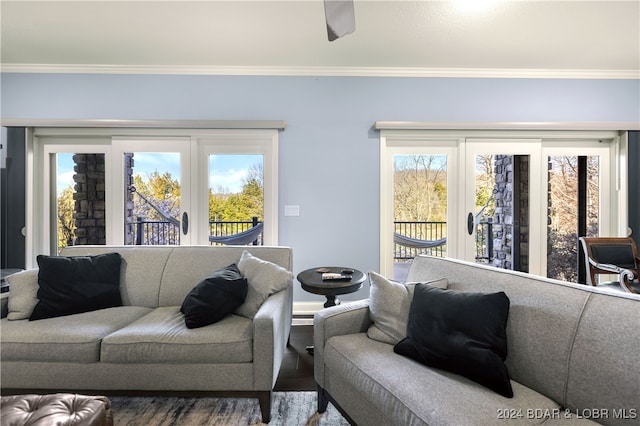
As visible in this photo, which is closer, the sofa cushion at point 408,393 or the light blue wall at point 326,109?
the sofa cushion at point 408,393

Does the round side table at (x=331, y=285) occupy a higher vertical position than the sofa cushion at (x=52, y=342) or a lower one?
higher

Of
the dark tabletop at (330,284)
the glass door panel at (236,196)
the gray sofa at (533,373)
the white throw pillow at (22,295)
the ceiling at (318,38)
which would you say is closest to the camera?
the gray sofa at (533,373)

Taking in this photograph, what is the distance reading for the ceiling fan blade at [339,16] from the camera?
1205 mm

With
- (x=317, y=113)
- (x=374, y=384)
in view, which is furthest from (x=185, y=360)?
(x=317, y=113)

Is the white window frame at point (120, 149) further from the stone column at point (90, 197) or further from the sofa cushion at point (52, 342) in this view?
the sofa cushion at point (52, 342)

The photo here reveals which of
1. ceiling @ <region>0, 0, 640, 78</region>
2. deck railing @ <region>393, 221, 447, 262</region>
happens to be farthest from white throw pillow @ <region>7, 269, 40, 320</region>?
deck railing @ <region>393, 221, 447, 262</region>

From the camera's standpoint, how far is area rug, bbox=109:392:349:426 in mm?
1562

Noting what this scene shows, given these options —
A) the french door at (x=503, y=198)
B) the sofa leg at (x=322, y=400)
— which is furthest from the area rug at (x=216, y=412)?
the french door at (x=503, y=198)

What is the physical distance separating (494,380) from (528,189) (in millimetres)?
2817

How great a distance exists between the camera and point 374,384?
122 centimetres

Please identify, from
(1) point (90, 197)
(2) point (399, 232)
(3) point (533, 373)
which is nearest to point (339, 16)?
(3) point (533, 373)

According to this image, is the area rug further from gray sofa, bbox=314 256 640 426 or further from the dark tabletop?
the dark tabletop

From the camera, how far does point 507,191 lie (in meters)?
3.30

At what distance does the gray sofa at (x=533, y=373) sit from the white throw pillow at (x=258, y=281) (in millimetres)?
600
